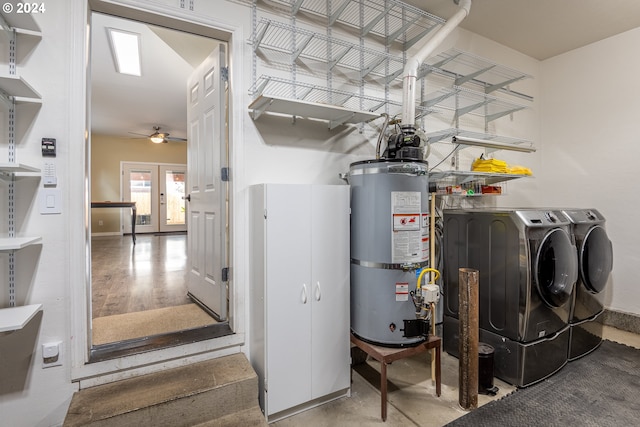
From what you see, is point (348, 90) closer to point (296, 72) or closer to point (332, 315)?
point (296, 72)

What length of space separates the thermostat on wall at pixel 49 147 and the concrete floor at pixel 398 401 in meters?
1.98

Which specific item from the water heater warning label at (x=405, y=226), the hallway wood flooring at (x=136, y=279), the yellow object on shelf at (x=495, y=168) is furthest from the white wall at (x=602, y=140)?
the hallway wood flooring at (x=136, y=279)

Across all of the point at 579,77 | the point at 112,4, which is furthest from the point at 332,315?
the point at 579,77

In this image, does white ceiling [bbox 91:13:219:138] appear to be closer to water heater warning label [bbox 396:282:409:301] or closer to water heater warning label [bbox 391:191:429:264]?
water heater warning label [bbox 391:191:429:264]

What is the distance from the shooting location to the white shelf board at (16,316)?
135cm

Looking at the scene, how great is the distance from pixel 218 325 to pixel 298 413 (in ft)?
2.59

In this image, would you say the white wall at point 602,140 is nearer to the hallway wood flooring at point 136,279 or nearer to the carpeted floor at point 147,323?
the carpeted floor at point 147,323

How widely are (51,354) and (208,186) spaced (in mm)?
1452

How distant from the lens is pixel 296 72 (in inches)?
92.3

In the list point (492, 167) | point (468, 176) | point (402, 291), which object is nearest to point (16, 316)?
point (402, 291)

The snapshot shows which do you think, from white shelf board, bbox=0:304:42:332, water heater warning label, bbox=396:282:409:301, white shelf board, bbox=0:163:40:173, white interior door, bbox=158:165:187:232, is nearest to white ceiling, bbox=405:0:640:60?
water heater warning label, bbox=396:282:409:301

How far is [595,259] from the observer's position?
→ 2650mm

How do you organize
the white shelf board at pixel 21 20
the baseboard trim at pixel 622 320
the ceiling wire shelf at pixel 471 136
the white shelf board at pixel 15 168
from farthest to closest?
1. the baseboard trim at pixel 622 320
2. the ceiling wire shelf at pixel 471 136
3. the white shelf board at pixel 21 20
4. the white shelf board at pixel 15 168

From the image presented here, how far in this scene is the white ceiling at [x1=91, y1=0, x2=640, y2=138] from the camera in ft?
9.20
